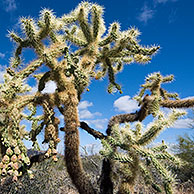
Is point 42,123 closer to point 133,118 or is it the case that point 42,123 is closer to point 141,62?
point 133,118

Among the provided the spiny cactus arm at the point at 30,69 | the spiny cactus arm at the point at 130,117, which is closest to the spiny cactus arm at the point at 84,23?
the spiny cactus arm at the point at 30,69

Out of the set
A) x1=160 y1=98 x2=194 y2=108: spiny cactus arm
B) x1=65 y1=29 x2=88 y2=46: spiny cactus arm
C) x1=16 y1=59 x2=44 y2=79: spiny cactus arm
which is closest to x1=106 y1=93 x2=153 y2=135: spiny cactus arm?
x1=160 y1=98 x2=194 y2=108: spiny cactus arm

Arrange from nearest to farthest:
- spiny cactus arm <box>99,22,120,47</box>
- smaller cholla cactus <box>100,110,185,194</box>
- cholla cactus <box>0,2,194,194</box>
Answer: cholla cactus <box>0,2,194,194</box> → smaller cholla cactus <box>100,110,185,194</box> → spiny cactus arm <box>99,22,120,47</box>

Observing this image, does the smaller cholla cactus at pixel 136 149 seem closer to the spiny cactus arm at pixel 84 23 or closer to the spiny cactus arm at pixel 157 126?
the spiny cactus arm at pixel 157 126

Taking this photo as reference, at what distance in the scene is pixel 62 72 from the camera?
195cm

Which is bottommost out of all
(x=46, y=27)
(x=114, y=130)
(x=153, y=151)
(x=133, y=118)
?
(x=153, y=151)

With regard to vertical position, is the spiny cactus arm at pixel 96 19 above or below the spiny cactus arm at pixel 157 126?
above

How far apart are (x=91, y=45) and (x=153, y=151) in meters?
1.23

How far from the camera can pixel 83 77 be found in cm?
177

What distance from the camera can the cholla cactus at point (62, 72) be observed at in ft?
5.37

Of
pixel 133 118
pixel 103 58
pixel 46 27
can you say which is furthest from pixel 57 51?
pixel 133 118

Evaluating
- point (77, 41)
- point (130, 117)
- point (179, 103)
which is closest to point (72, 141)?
point (130, 117)

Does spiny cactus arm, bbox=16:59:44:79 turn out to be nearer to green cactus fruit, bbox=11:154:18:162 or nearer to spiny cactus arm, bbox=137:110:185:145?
green cactus fruit, bbox=11:154:18:162

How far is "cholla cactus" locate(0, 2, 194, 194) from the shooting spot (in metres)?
1.64
